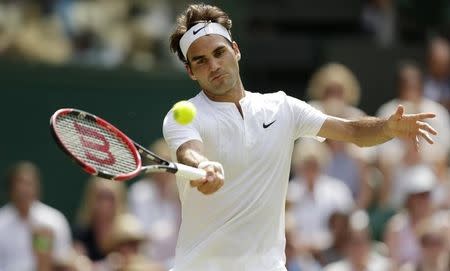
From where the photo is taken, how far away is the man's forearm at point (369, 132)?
7203 millimetres

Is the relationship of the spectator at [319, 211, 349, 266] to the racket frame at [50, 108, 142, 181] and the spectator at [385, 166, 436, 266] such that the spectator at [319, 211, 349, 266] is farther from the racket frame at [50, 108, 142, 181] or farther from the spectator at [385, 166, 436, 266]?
the racket frame at [50, 108, 142, 181]

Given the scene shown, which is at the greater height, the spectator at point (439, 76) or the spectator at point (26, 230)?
the spectator at point (439, 76)

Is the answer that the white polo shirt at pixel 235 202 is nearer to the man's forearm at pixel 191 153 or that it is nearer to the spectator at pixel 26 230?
the man's forearm at pixel 191 153

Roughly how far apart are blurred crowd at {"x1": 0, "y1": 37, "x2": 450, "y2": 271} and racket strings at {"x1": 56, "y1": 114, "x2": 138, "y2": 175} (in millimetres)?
3639

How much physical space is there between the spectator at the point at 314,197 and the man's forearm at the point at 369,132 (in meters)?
4.24

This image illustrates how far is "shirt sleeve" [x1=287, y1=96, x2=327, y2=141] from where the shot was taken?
7.21 meters

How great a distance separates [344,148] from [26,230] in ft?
10.2

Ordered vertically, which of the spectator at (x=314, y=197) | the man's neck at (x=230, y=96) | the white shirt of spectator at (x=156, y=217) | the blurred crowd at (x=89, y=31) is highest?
the man's neck at (x=230, y=96)

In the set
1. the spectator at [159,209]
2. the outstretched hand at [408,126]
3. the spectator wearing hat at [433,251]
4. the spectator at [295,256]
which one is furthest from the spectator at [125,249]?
the outstretched hand at [408,126]

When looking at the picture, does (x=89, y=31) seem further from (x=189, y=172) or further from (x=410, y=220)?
(x=189, y=172)

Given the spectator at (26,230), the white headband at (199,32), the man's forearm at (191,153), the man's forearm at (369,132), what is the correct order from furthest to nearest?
1. the spectator at (26,230)
2. the man's forearm at (369,132)
3. the white headband at (199,32)
4. the man's forearm at (191,153)

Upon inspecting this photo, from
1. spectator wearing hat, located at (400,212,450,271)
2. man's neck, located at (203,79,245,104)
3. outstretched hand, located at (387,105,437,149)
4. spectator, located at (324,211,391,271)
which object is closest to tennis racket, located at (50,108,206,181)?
man's neck, located at (203,79,245,104)

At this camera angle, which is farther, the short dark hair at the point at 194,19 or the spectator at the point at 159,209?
the spectator at the point at 159,209

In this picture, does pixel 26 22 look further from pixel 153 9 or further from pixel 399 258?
pixel 399 258
